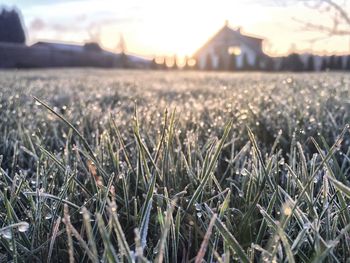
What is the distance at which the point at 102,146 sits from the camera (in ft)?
3.51

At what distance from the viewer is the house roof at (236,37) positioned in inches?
1364

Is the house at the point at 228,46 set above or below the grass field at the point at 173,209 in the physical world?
above

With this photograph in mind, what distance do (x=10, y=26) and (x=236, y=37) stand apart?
16.8 meters

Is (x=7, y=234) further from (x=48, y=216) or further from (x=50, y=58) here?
(x=50, y=58)

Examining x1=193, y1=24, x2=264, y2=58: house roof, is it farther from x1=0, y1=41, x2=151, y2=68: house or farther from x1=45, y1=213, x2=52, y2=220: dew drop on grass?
x1=45, y1=213, x2=52, y2=220: dew drop on grass

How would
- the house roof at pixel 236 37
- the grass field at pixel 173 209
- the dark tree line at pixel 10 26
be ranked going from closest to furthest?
the grass field at pixel 173 209, the dark tree line at pixel 10 26, the house roof at pixel 236 37

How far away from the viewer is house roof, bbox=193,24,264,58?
114ft

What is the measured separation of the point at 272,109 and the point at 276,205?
47.9 inches

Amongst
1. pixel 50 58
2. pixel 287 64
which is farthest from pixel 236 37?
pixel 50 58

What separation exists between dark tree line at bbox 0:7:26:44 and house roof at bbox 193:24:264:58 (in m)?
13.6

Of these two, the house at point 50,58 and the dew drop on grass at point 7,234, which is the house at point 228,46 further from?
the dew drop on grass at point 7,234

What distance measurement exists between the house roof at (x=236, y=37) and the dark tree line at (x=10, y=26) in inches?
536

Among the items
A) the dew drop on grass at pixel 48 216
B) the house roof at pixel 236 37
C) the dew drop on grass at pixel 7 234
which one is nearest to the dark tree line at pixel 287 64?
the house roof at pixel 236 37

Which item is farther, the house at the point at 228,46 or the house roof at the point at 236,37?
the house roof at the point at 236,37
